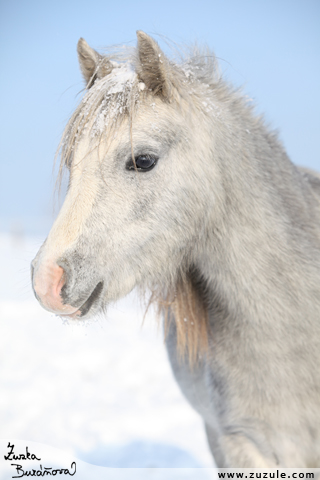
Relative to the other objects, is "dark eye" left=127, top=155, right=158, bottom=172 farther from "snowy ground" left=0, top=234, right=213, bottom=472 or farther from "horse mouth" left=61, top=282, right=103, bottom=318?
"snowy ground" left=0, top=234, right=213, bottom=472

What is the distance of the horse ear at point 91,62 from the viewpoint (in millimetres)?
2223

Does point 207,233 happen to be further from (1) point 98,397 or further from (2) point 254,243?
(1) point 98,397

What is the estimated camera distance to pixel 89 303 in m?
1.93

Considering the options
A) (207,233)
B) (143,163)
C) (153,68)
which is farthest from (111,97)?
(207,233)

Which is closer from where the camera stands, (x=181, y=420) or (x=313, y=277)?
(x=313, y=277)

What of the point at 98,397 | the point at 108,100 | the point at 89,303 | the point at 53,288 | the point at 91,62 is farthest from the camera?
the point at 98,397

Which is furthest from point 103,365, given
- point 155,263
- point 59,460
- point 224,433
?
point 155,263

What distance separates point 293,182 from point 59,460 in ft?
9.40

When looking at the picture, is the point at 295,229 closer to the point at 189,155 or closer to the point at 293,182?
the point at 293,182

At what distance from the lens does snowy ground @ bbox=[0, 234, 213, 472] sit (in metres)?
3.62

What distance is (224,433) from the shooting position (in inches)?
89.2

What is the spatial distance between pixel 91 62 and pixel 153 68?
509 millimetres
